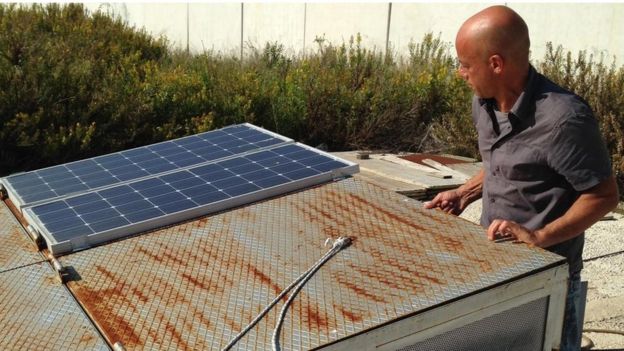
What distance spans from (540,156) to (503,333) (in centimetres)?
74

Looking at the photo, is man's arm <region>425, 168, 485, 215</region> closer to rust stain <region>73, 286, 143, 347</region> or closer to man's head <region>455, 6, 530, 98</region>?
man's head <region>455, 6, 530, 98</region>

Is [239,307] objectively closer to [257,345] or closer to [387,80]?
[257,345]

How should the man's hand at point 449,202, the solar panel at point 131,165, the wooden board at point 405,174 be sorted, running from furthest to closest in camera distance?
the wooden board at point 405,174 < the solar panel at point 131,165 < the man's hand at point 449,202

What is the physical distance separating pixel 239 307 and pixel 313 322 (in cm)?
26

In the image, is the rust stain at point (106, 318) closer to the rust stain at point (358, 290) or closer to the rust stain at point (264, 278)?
the rust stain at point (264, 278)

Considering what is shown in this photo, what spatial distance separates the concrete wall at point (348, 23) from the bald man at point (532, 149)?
6426mm

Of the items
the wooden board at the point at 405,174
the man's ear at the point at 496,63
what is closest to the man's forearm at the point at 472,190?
the man's ear at the point at 496,63

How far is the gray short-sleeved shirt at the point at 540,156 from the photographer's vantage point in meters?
2.64

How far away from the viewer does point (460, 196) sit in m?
3.40

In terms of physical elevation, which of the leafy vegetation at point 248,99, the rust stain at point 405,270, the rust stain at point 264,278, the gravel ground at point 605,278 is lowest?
the gravel ground at point 605,278

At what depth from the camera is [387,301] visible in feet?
7.32

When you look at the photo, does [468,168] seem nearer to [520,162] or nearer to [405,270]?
[520,162]

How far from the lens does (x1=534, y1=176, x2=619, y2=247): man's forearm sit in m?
2.67

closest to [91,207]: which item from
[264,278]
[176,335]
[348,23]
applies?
[264,278]
